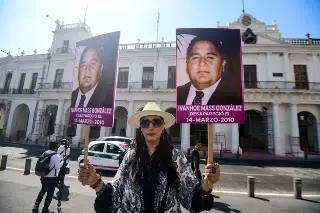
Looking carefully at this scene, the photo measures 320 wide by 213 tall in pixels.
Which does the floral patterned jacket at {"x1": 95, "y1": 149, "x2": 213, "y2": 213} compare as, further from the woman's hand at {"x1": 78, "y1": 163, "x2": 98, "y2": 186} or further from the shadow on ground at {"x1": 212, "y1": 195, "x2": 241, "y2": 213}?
the shadow on ground at {"x1": 212, "y1": 195, "x2": 241, "y2": 213}

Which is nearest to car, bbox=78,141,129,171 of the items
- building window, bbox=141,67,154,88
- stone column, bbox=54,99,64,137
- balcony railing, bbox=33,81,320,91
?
balcony railing, bbox=33,81,320,91

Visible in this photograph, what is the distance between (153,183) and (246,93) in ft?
65.2

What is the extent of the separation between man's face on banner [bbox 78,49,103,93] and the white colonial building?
696 inches

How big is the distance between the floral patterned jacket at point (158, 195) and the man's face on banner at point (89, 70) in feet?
5.49

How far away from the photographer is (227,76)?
2.69 meters

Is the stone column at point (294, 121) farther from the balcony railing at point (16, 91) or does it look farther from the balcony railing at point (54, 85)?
the balcony railing at point (16, 91)

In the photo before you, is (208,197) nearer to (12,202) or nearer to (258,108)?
(12,202)

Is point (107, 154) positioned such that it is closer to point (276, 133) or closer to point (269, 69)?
point (276, 133)

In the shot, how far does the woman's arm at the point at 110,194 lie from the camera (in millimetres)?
2023

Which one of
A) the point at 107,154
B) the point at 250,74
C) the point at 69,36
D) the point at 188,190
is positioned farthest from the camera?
the point at 69,36

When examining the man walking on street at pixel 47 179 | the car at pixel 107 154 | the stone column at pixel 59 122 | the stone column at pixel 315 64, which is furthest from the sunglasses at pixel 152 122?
the stone column at pixel 315 64

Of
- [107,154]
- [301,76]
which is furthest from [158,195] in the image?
[301,76]

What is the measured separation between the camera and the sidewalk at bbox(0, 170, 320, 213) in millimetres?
5553

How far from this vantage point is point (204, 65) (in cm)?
273
